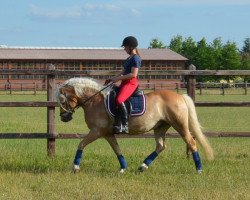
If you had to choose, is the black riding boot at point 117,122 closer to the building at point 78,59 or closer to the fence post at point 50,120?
the fence post at point 50,120

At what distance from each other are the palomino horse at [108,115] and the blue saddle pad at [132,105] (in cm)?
8

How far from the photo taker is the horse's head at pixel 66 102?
10.3 metres

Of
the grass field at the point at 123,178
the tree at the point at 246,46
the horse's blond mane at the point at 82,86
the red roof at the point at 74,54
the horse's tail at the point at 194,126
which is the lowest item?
the tree at the point at 246,46

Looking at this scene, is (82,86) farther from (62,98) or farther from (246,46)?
(246,46)

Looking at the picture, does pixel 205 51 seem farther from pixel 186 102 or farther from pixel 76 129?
pixel 186 102

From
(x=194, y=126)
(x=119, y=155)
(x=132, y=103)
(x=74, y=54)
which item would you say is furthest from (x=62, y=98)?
(x=74, y=54)

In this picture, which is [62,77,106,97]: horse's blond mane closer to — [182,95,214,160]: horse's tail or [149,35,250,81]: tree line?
[182,95,214,160]: horse's tail

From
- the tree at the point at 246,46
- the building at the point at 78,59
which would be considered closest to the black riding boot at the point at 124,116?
the building at the point at 78,59

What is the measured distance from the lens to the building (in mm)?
89500

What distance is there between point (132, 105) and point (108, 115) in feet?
1.46

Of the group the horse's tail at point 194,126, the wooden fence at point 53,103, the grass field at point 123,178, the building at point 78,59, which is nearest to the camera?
the grass field at point 123,178

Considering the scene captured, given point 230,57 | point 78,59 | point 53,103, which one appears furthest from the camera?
point 230,57

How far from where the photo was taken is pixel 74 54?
92.9m

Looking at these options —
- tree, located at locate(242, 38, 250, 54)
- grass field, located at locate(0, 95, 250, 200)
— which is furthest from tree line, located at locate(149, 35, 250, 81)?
grass field, located at locate(0, 95, 250, 200)
